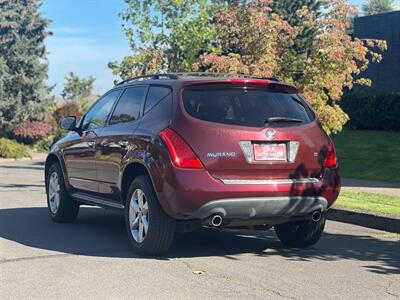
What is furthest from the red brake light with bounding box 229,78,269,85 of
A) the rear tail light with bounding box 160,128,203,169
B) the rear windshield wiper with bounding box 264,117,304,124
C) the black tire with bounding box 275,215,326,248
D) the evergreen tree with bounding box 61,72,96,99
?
the evergreen tree with bounding box 61,72,96,99

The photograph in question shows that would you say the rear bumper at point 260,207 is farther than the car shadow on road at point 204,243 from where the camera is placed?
No

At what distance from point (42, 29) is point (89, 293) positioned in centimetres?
3569

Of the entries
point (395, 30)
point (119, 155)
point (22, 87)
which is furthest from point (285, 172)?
point (22, 87)

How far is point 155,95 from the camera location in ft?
22.6

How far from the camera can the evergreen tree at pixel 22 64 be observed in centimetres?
3656

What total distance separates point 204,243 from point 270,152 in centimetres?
167

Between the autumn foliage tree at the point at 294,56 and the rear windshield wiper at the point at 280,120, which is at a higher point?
the autumn foliage tree at the point at 294,56

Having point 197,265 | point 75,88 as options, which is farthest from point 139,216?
point 75,88

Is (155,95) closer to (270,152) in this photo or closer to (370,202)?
(270,152)

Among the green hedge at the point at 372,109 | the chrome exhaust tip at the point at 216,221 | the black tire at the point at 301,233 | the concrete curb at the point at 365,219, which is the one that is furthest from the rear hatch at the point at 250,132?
the green hedge at the point at 372,109

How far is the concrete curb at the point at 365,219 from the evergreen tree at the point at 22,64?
96.9 ft

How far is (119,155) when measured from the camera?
23.2 feet

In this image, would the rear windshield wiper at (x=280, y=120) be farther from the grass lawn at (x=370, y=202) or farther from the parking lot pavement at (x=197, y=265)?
the grass lawn at (x=370, y=202)

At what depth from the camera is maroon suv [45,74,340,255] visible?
20.0 ft
